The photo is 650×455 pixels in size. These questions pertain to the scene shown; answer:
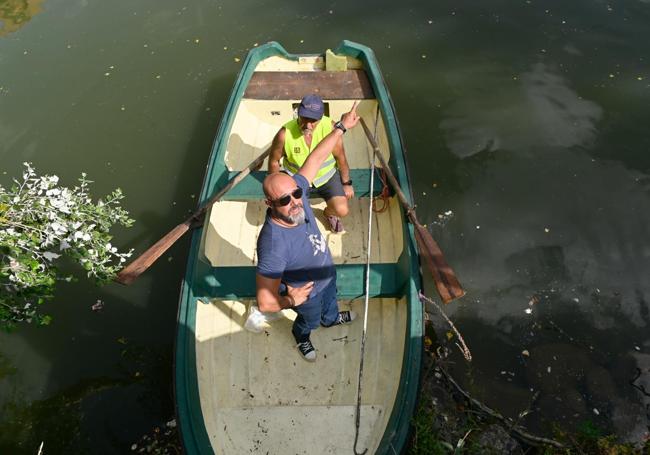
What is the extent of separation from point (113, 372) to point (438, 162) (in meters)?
5.63

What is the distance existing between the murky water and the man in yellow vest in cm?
190

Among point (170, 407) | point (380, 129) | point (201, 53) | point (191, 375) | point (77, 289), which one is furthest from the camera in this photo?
point (201, 53)

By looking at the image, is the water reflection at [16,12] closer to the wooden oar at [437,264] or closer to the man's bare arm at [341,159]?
the man's bare arm at [341,159]

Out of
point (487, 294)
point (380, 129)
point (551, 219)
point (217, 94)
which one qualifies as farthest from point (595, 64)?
point (217, 94)

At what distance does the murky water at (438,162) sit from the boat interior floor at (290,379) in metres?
1.19

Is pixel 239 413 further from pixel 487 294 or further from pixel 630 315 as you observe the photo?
pixel 630 315

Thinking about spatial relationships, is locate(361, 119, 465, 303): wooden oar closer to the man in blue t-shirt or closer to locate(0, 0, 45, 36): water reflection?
the man in blue t-shirt

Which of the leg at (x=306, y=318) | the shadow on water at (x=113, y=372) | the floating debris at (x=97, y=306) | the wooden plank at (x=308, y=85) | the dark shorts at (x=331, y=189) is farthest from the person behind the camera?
the wooden plank at (x=308, y=85)

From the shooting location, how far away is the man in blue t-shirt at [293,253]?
10.5 ft

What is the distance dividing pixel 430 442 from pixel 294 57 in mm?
6100

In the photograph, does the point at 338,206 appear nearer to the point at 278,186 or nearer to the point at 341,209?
the point at 341,209

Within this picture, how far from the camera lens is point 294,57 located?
7625mm

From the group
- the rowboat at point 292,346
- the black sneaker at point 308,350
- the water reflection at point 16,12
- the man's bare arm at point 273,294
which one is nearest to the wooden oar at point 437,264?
the rowboat at point 292,346

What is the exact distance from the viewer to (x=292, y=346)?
16.2 feet
